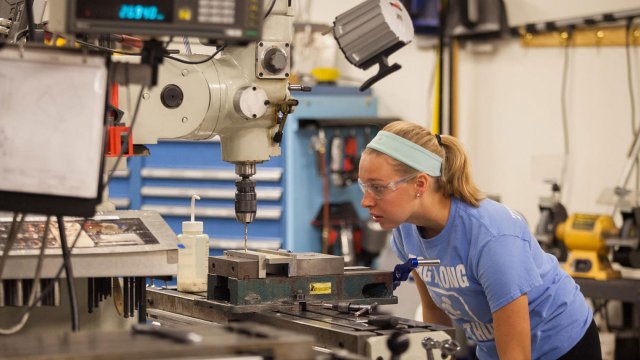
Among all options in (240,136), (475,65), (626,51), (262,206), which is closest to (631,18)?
(626,51)

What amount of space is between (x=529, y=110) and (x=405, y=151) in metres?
2.75

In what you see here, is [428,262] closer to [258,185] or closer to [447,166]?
[447,166]

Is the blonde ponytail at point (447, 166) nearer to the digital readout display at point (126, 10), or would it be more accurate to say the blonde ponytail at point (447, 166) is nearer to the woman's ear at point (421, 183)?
the woman's ear at point (421, 183)

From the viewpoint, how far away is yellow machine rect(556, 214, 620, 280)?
3.97 metres

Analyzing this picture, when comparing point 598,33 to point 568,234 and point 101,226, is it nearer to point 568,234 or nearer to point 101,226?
point 568,234

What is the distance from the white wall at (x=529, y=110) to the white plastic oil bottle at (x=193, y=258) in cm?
269

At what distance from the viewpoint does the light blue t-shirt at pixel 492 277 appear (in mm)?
2146

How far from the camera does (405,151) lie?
2291 millimetres

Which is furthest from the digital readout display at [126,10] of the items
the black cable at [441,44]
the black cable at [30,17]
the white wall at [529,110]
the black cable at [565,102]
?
the black cable at [441,44]

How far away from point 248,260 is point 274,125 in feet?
0.97

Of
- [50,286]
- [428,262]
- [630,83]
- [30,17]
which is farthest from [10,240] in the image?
[630,83]

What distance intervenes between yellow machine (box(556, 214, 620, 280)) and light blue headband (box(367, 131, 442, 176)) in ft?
6.12

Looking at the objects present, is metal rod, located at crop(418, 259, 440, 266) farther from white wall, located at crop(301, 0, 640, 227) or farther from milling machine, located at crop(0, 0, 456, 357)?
white wall, located at crop(301, 0, 640, 227)

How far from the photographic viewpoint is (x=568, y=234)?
4020mm
